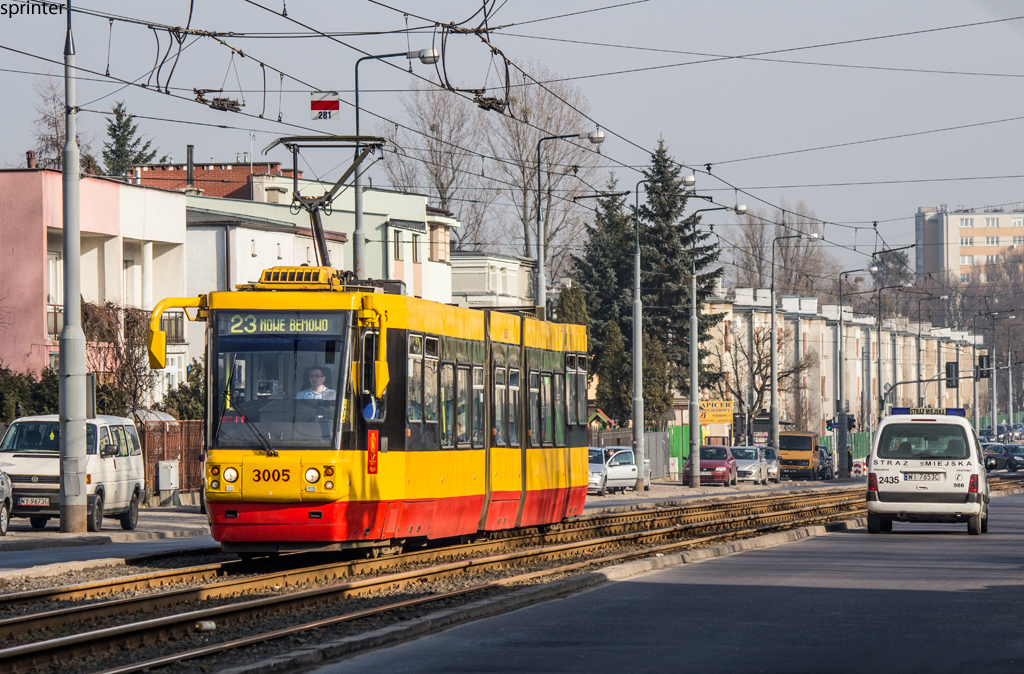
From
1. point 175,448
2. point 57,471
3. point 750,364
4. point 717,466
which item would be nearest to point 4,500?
point 57,471

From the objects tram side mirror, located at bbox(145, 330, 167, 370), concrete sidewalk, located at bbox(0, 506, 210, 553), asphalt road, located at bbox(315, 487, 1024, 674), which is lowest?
concrete sidewalk, located at bbox(0, 506, 210, 553)

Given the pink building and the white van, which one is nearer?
the white van

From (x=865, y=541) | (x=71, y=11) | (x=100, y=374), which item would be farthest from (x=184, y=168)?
(x=865, y=541)

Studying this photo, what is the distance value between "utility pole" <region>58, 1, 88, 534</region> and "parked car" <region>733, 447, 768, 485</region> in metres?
38.1

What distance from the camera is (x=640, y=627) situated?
481 inches

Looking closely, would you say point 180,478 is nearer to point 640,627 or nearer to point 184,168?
point 640,627

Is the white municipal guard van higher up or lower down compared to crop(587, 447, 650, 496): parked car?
higher up

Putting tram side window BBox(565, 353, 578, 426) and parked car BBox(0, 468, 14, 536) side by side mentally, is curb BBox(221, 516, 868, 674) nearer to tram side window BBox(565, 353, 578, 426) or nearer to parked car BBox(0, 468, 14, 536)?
tram side window BBox(565, 353, 578, 426)

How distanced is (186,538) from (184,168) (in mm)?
52202

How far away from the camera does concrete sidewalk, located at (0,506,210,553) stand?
22781 mm

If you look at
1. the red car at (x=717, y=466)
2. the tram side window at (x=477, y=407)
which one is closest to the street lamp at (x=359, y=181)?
the tram side window at (x=477, y=407)

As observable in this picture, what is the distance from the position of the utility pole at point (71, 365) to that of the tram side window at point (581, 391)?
7.81 m

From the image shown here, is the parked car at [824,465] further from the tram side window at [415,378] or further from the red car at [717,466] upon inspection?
the tram side window at [415,378]

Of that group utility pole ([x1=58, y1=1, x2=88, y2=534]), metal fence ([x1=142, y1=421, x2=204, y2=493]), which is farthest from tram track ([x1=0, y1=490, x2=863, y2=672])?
metal fence ([x1=142, y1=421, x2=204, y2=493])
